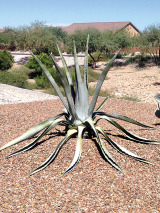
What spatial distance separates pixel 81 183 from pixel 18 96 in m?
7.98

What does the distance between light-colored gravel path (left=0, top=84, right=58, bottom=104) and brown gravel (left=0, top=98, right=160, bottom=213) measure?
605 centimetres

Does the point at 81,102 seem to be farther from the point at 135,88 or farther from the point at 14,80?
the point at 135,88

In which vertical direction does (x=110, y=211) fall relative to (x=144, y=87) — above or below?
above

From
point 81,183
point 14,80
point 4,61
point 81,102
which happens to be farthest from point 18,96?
point 4,61

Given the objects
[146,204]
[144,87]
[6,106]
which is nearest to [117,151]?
[146,204]

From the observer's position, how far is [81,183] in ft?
11.1

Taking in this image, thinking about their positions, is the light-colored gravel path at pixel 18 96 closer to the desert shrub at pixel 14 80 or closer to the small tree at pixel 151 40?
the desert shrub at pixel 14 80

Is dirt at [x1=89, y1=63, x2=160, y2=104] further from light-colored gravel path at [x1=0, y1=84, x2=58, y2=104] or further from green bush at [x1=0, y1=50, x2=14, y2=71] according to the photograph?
green bush at [x1=0, y1=50, x2=14, y2=71]

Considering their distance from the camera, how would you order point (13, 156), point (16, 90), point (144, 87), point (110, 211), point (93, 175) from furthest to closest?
point (144, 87) → point (16, 90) → point (13, 156) → point (93, 175) → point (110, 211)

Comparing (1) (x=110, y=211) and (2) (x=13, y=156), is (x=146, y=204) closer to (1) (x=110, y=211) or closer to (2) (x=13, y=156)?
(1) (x=110, y=211)

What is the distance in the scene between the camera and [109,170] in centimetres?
359

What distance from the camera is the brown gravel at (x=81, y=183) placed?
10.0ft

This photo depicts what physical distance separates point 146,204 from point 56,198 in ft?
3.17

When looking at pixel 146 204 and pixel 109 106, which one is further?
pixel 109 106
